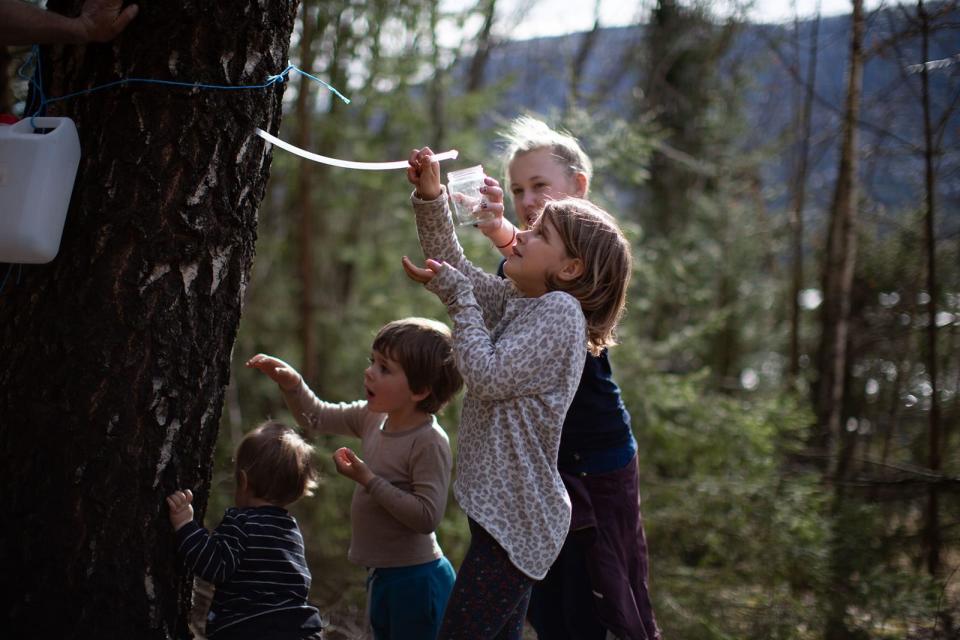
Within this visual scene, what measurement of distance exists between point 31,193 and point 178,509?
83 centimetres

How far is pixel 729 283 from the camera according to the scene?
9062mm

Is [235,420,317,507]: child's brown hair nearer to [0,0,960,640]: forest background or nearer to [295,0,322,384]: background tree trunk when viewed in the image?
[0,0,960,640]: forest background

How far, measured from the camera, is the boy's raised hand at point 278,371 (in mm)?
2576

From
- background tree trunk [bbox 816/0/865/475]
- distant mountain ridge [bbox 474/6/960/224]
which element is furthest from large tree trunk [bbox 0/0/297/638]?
background tree trunk [bbox 816/0/865/475]

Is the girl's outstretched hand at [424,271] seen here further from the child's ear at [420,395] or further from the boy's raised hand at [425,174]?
the child's ear at [420,395]

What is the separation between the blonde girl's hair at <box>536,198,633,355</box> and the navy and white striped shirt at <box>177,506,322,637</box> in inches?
38.2

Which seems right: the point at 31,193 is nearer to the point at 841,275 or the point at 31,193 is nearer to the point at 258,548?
the point at 258,548

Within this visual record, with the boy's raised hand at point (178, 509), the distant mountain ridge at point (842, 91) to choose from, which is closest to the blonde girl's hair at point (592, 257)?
the boy's raised hand at point (178, 509)

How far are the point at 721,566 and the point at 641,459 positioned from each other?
34.1 inches

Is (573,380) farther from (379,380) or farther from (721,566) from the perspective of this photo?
(721,566)

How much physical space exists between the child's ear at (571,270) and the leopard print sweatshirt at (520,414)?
0.09 meters

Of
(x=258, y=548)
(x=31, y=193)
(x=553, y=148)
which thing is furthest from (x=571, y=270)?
(x=31, y=193)

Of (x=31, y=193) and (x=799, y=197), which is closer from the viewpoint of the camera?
(x=31, y=193)

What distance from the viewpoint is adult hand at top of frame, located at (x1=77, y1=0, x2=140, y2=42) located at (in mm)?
2064
